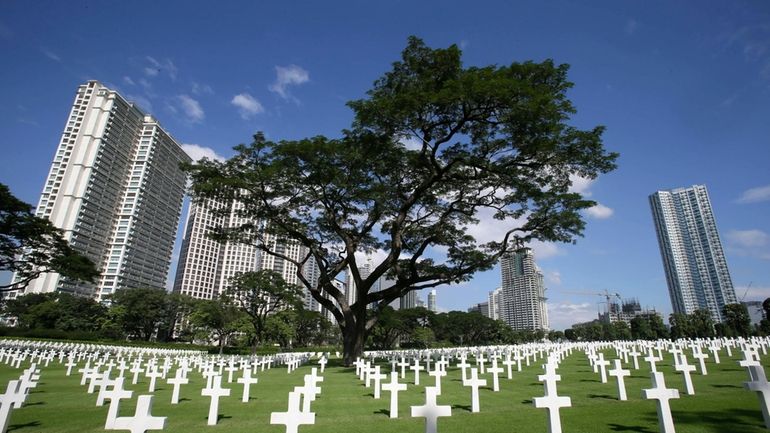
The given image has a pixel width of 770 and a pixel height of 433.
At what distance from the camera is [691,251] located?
9750 centimetres

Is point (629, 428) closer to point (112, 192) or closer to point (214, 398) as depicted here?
point (214, 398)

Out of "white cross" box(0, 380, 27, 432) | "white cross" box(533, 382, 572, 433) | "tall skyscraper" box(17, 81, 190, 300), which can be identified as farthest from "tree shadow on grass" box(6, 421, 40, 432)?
"tall skyscraper" box(17, 81, 190, 300)

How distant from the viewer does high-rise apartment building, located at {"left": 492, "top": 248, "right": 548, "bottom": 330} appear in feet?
422

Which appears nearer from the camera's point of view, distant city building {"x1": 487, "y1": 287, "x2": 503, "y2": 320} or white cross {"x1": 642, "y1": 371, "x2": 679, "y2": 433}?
white cross {"x1": 642, "y1": 371, "x2": 679, "y2": 433}

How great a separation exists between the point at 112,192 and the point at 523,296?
129 metres

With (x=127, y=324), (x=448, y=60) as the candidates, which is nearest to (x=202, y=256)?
(x=127, y=324)

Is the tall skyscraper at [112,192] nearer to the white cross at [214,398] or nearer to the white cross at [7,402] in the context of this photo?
the white cross at [7,402]

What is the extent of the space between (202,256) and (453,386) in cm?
12102

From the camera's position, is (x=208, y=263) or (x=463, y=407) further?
(x=208, y=263)

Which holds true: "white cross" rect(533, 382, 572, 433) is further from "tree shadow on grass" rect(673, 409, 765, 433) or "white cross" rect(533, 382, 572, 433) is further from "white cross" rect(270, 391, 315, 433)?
"white cross" rect(270, 391, 315, 433)

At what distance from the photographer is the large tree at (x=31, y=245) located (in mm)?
22153

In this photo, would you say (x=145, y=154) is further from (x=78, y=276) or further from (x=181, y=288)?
(x=78, y=276)

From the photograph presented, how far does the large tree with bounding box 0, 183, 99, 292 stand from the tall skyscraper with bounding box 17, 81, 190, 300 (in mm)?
67111

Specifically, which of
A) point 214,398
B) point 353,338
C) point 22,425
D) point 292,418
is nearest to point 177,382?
point 22,425
